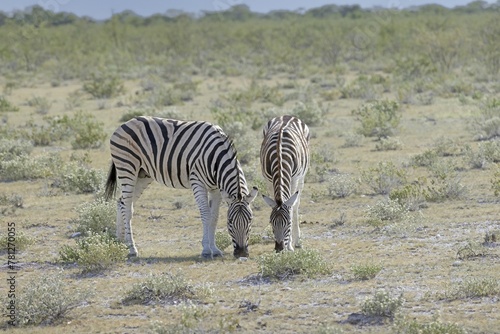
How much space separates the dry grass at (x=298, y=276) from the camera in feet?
24.8

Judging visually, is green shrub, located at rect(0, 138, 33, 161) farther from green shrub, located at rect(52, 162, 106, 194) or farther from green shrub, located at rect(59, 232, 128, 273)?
green shrub, located at rect(59, 232, 128, 273)

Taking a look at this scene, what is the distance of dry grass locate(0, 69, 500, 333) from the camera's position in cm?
757

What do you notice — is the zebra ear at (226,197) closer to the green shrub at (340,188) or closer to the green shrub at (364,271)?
the green shrub at (364,271)

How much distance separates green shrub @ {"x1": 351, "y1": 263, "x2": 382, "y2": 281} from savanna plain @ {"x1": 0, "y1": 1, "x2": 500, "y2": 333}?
0.07 ft

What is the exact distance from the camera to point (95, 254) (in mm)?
9367

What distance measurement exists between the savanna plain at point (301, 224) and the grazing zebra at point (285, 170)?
1.46ft

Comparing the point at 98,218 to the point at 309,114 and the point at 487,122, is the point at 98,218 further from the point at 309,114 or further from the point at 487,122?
the point at 309,114

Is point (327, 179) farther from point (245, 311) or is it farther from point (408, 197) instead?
point (245, 311)

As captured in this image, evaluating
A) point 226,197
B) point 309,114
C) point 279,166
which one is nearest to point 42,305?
point 226,197

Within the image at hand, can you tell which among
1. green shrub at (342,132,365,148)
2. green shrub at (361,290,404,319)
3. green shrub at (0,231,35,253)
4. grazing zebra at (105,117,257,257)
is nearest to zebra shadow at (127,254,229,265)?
grazing zebra at (105,117,257,257)

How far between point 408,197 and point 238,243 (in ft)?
12.1

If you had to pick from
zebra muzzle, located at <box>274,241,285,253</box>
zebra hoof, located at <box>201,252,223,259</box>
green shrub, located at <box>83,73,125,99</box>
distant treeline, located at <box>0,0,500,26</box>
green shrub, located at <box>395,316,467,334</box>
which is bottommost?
zebra hoof, located at <box>201,252,223,259</box>

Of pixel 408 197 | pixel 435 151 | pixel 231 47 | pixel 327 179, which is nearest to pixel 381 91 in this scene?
pixel 435 151

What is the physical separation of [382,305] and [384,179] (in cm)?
646
